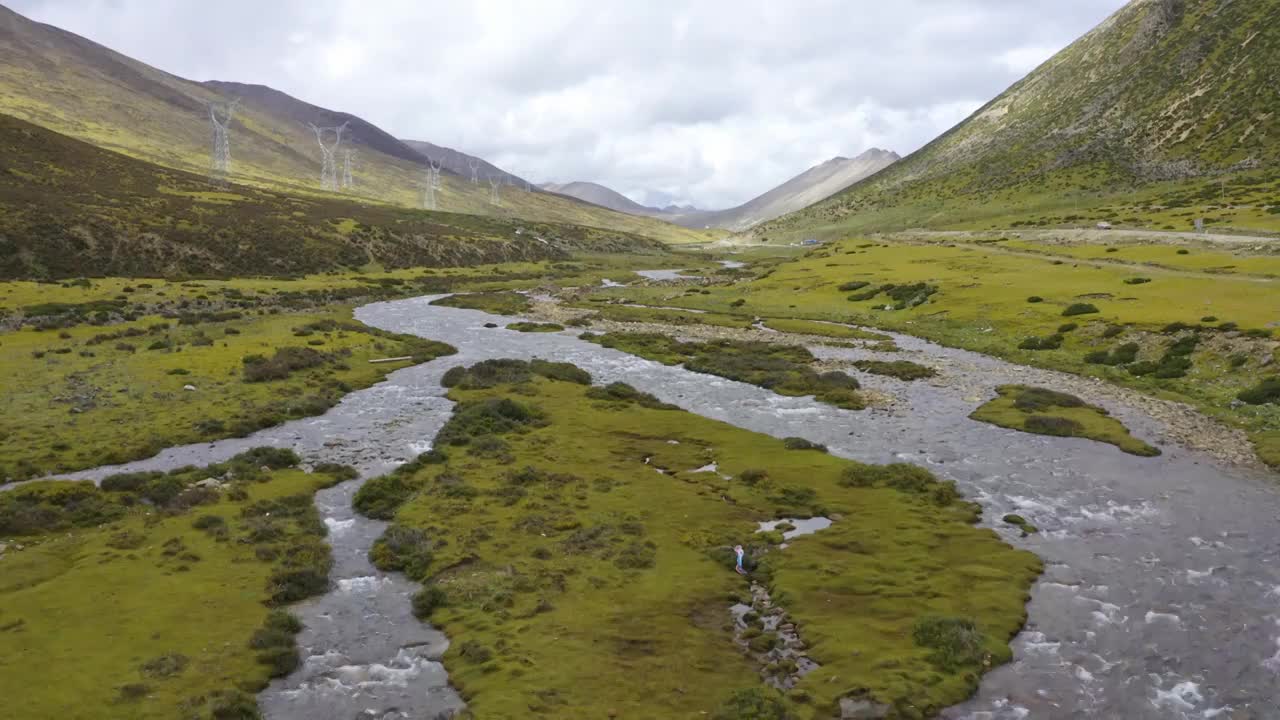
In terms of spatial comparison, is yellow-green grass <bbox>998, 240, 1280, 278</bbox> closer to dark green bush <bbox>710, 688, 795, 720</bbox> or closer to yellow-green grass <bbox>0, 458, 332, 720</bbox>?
dark green bush <bbox>710, 688, 795, 720</bbox>

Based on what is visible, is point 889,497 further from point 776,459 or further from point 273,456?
point 273,456

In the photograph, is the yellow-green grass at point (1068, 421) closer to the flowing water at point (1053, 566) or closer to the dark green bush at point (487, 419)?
the flowing water at point (1053, 566)

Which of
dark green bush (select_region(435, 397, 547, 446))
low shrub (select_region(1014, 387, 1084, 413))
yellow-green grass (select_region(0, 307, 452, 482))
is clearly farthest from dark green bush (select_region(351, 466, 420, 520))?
Answer: low shrub (select_region(1014, 387, 1084, 413))

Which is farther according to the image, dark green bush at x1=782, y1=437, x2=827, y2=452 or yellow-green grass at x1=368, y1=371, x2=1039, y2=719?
dark green bush at x1=782, y1=437, x2=827, y2=452

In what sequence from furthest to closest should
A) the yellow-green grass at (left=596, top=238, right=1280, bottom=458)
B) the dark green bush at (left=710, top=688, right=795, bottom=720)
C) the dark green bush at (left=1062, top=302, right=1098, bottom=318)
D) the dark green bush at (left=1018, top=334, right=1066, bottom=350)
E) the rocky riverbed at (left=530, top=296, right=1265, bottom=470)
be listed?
the dark green bush at (left=1062, top=302, right=1098, bottom=318), the dark green bush at (left=1018, top=334, right=1066, bottom=350), the yellow-green grass at (left=596, top=238, right=1280, bottom=458), the rocky riverbed at (left=530, top=296, right=1265, bottom=470), the dark green bush at (left=710, top=688, right=795, bottom=720)

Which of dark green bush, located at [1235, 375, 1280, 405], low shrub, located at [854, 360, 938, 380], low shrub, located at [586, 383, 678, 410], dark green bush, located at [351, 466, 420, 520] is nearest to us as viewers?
dark green bush, located at [351, 466, 420, 520]

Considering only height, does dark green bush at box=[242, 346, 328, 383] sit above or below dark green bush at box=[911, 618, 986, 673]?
above

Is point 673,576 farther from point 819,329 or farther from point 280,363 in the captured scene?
point 819,329

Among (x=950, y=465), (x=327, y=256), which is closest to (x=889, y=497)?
(x=950, y=465)
